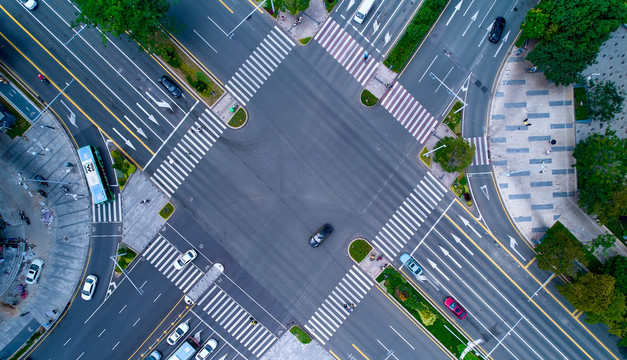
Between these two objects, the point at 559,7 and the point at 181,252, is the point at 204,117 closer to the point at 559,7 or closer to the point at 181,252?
the point at 181,252

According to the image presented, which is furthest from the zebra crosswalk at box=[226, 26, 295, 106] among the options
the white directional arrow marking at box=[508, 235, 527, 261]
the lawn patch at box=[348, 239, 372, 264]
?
the white directional arrow marking at box=[508, 235, 527, 261]

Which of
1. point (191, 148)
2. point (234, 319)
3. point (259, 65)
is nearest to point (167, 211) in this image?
point (191, 148)

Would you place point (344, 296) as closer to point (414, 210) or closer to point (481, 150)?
point (414, 210)

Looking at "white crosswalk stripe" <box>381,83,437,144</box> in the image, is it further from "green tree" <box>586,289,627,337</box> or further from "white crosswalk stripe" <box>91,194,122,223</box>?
A: "white crosswalk stripe" <box>91,194,122,223</box>

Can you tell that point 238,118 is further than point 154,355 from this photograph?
Yes

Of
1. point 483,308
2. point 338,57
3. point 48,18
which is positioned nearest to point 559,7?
point 338,57

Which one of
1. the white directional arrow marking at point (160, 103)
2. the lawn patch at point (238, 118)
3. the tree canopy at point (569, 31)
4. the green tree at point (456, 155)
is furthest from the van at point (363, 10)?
the white directional arrow marking at point (160, 103)
